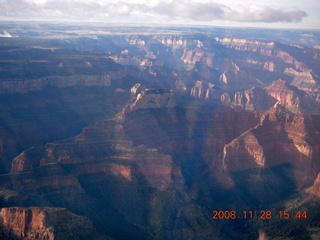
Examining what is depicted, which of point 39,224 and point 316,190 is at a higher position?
point 39,224

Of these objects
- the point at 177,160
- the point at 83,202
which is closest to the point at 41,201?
the point at 83,202

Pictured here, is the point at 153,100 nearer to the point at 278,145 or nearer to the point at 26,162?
the point at 278,145

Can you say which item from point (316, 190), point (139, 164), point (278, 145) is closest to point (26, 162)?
point (139, 164)

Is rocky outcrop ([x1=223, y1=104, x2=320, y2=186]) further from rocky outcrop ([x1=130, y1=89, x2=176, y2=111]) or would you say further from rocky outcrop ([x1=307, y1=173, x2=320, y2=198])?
rocky outcrop ([x1=130, y1=89, x2=176, y2=111])

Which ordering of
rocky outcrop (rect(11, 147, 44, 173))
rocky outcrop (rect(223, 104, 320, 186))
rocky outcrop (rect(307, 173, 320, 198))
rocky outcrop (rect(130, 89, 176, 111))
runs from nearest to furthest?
rocky outcrop (rect(11, 147, 44, 173)) → rocky outcrop (rect(307, 173, 320, 198)) → rocky outcrop (rect(223, 104, 320, 186)) → rocky outcrop (rect(130, 89, 176, 111))

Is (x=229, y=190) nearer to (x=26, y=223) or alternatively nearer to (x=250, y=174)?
(x=250, y=174)
